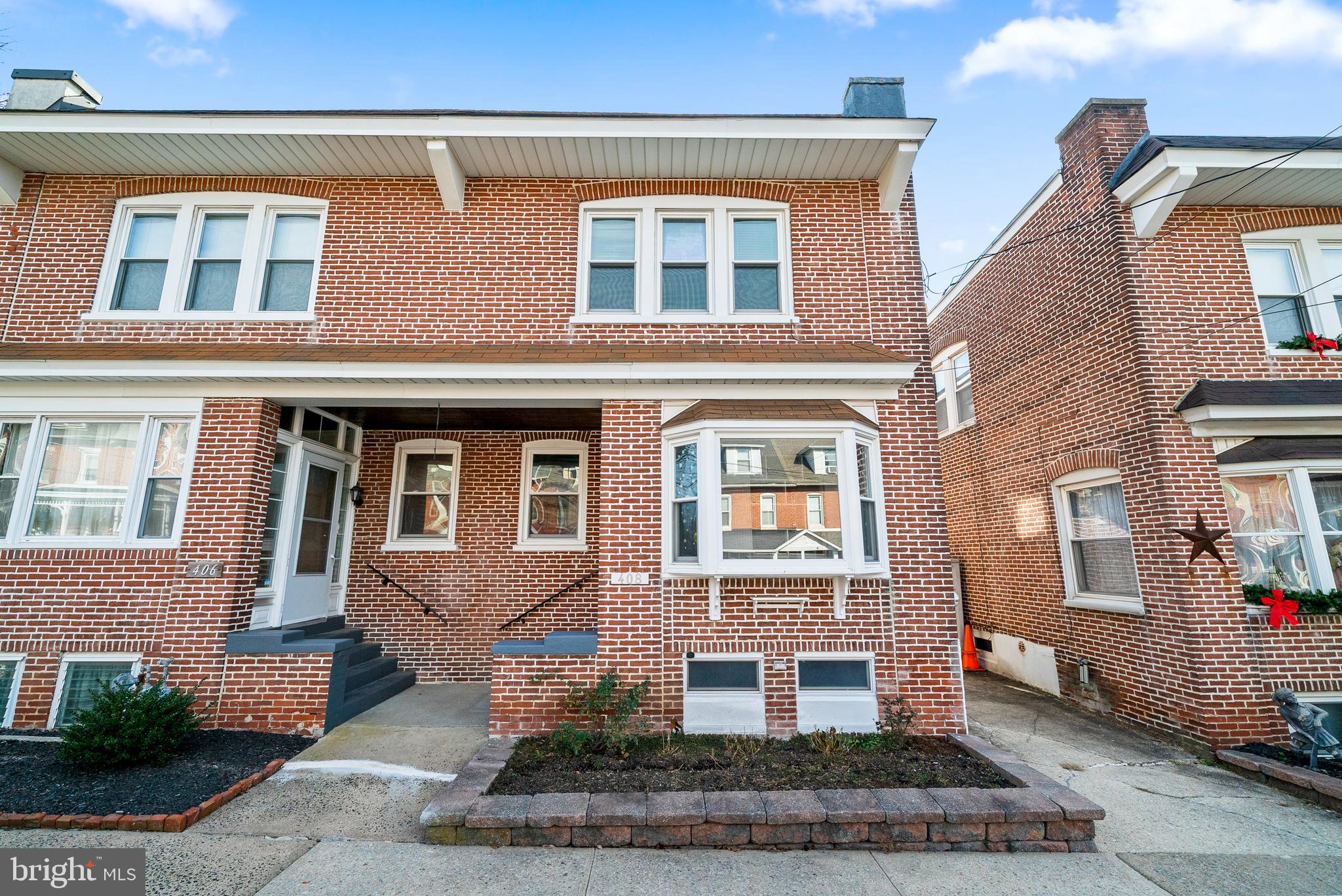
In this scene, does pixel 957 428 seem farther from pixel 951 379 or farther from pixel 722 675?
pixel 722 675

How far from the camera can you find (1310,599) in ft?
19.9

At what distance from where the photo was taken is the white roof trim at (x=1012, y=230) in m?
8.27

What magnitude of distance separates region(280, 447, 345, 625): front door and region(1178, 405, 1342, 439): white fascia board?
10.4m

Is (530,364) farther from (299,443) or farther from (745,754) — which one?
(745,754)

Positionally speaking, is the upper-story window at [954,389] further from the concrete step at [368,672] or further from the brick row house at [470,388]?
the concrete step at [368,672]

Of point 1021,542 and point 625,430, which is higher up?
point 625,430

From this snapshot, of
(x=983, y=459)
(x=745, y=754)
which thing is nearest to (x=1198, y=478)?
(x=983, y=459)

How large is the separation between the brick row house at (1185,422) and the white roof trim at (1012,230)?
0.15ft

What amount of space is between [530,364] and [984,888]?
554cm

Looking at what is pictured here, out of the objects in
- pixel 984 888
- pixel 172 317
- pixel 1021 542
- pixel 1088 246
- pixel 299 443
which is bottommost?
pixel 984 888

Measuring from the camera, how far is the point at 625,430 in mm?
6336

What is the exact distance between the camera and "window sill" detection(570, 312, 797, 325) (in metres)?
6.79

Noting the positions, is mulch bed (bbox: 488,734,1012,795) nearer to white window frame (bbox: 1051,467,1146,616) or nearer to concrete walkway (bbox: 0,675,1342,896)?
concrete walkway (bbox: 0,675,1342,896)

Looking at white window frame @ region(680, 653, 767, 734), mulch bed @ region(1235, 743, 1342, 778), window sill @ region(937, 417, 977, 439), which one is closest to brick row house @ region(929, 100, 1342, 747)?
mulch bed @ region(1235, 743, 1342, 778)
